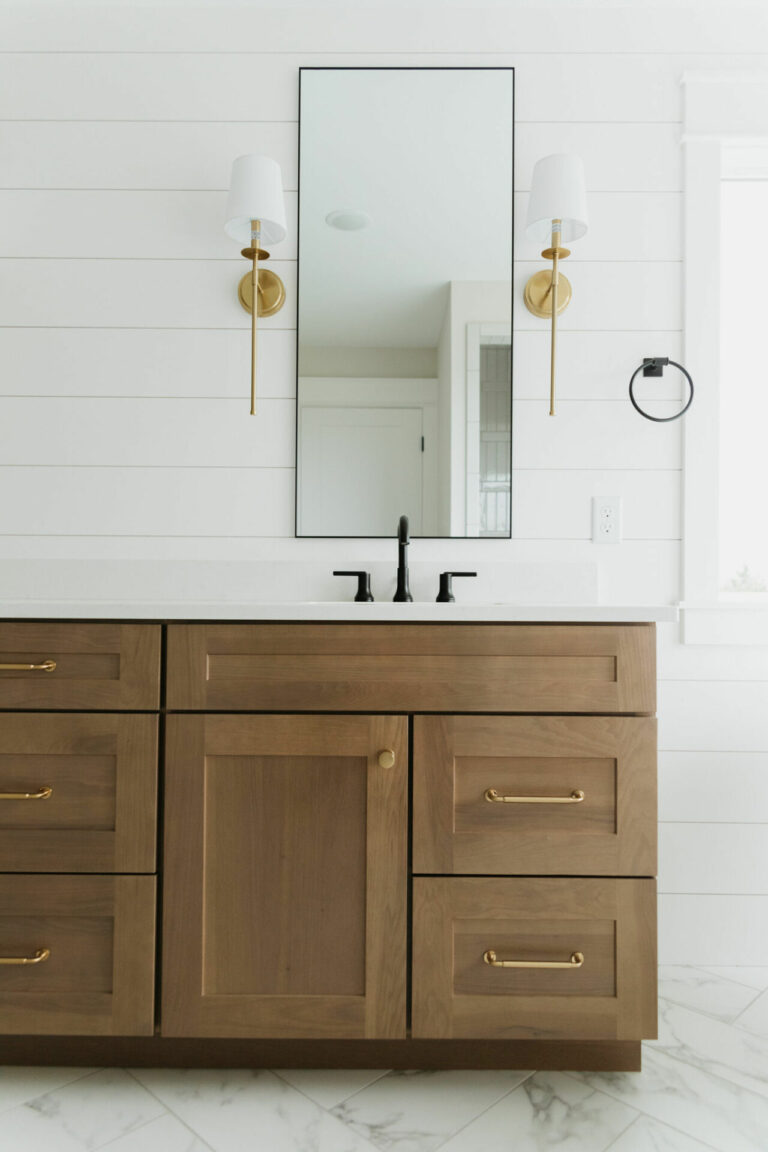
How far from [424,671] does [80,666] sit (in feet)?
1.98

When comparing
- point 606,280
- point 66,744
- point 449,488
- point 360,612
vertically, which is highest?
point 606,280

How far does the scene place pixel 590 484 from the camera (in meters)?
1.92

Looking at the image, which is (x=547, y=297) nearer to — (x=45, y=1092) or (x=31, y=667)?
(x=31, y=667)

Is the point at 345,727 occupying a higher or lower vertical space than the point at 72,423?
lower

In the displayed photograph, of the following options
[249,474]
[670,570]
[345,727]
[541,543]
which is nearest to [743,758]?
[670,570]

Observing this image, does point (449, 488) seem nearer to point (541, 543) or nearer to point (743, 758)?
point (541, 543)

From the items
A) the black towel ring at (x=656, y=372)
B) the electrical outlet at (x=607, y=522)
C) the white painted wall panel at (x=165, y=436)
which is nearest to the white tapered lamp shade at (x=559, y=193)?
the black towel ring at (x=656, y=372)

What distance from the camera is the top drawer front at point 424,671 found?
1.34 m

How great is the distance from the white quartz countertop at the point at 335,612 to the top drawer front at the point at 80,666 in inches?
0.9

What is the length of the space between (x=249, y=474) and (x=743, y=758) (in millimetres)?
1408

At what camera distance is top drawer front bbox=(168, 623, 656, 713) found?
1343 mm

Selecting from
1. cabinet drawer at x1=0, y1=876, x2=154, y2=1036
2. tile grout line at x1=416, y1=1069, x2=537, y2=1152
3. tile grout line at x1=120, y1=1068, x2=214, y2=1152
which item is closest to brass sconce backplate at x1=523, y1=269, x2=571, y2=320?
cabinet drawer at x1=0, y1=876, x2=154, y2=1036

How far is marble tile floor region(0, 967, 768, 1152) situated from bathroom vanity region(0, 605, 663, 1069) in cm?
12

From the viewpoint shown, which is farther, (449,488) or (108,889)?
(449,488)
